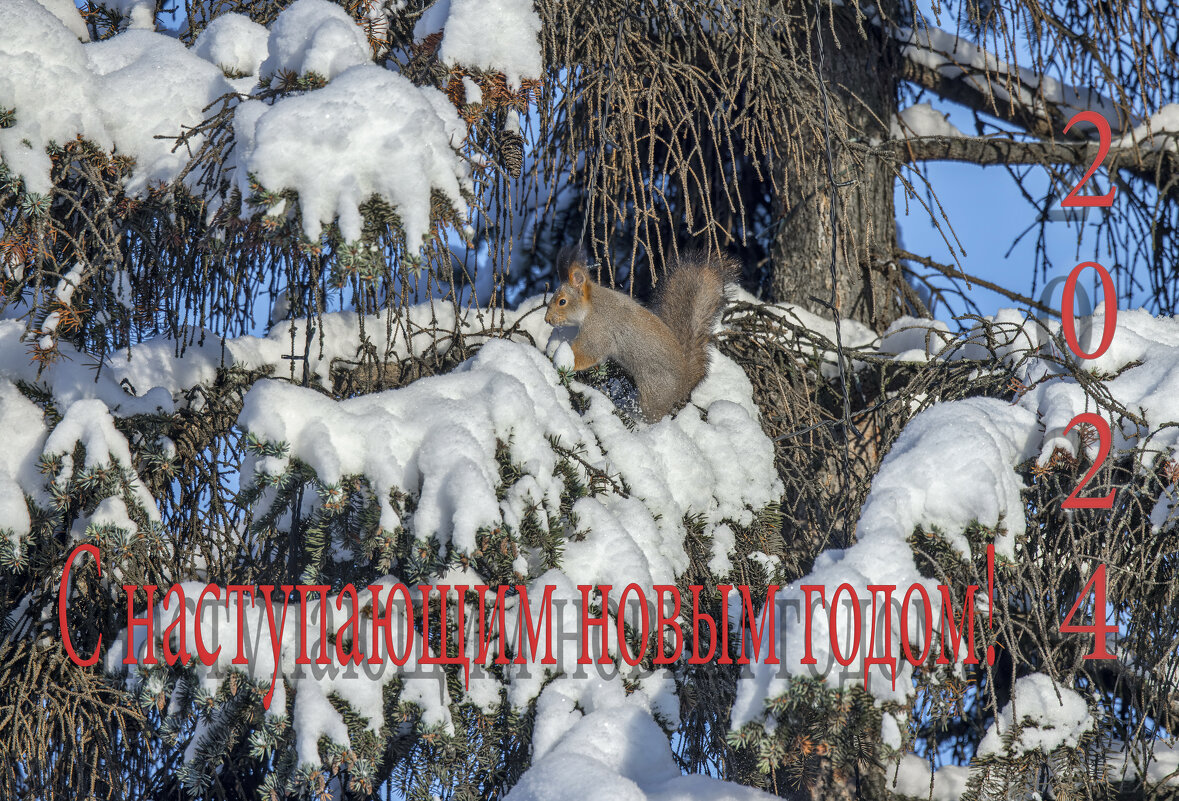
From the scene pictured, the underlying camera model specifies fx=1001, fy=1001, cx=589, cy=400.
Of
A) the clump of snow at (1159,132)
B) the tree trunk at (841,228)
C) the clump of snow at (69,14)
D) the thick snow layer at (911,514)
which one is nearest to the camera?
the thick snow layer at (911,514)

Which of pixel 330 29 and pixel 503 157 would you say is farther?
pixel 503 157

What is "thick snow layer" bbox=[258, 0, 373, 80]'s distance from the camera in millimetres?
2113

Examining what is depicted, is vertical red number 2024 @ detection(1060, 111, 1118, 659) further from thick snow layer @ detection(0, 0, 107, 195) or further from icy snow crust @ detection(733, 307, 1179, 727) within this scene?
thick snow layer @ detection(0, 0, 107, 195)

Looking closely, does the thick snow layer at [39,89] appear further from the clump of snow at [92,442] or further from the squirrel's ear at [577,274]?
the squirrel's ear at [577,274]

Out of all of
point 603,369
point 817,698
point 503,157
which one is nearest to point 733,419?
point 603,369

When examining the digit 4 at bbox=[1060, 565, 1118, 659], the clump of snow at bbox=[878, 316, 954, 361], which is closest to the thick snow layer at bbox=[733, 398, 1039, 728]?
the digit 4 at bbox=[1060, 565, 1118, 659]

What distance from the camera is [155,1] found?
3.34 m

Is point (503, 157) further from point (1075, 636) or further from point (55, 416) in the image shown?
point (1075, 636)

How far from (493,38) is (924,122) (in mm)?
2348

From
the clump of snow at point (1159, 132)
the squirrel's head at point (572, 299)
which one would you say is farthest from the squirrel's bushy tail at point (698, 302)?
the clump of snow at point (1159, 132)

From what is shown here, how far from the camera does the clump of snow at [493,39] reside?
234 centimetres

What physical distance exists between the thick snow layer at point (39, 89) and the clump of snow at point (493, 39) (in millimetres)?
851

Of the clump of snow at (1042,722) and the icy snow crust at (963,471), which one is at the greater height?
the icy snow crust at (963,471)

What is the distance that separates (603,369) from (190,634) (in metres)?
1.66
